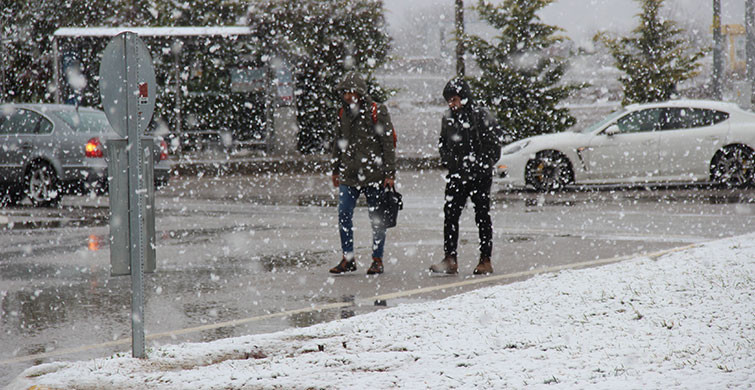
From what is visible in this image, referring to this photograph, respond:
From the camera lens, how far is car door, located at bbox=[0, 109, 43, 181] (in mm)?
14578

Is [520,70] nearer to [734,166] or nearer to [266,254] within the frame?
[734,166]

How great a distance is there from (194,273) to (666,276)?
4.04 metres

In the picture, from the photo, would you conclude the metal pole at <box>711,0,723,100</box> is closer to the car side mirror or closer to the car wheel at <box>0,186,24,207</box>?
the car side mirror

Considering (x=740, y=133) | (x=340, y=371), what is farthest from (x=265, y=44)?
(x=340, y=371)

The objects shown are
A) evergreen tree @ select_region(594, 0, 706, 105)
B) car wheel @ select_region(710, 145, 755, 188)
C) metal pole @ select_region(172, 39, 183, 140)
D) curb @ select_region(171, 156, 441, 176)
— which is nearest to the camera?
car wheel @ select_region(710, 145, 755, 188)

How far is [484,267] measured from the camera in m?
7.96

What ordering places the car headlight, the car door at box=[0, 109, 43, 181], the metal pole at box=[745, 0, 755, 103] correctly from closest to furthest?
the car door at box=[0, 109, 43, 181] → the car headlight → the metal pole at box=[745, 0, 755, 103]

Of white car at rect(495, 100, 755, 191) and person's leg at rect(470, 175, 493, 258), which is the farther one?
white car at rect(495, 100, 755, 191)

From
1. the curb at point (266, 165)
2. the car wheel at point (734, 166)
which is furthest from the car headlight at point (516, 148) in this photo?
the curb at point (266, 165)

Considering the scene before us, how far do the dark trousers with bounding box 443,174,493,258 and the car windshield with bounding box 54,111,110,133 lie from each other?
826 centimetres

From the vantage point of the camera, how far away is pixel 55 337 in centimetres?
585

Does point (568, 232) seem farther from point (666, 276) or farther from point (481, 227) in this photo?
point (666, 276)

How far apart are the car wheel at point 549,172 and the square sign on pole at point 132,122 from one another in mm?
11706

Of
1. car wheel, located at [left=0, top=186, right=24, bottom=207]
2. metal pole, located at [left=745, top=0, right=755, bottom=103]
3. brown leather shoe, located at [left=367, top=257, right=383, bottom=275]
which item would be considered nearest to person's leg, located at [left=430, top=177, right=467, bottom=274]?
brown leather shoe, located at [left=367, top=257, right=383, bottom=275]
